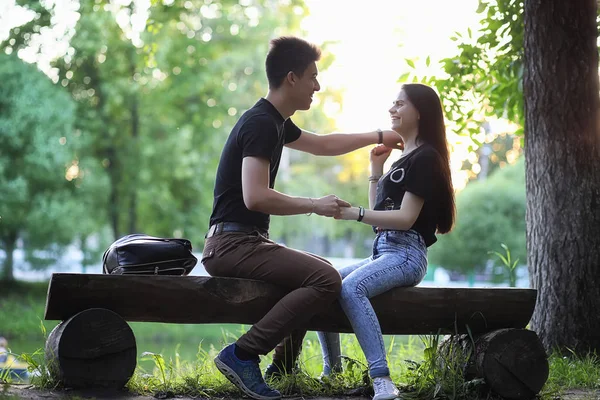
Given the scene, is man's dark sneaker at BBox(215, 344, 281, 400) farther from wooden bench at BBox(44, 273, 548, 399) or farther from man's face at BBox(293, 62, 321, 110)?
man's face at BBox(293, 62, 321, 110)

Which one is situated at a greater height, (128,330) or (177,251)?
(177,251)

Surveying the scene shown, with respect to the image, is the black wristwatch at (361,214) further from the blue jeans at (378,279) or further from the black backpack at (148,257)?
the black backpack at (148,257)

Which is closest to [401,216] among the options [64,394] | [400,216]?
[400,216]

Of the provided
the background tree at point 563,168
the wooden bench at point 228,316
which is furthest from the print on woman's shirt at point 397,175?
the background tree at point 563,168

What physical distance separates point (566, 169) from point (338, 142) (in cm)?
178

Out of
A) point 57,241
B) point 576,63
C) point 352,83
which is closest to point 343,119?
point 352,83

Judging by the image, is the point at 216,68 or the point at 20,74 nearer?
the point at 20,74

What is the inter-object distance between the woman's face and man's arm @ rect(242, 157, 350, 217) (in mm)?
789

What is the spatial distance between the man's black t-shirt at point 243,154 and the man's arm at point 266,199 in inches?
3.0

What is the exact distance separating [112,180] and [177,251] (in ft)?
54.9

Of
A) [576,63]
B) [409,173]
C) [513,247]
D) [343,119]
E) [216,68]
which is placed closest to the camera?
[409,173]

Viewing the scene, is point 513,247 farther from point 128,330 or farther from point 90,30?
point 128,330

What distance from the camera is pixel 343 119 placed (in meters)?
26.1

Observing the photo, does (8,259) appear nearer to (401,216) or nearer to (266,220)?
(266,220)
